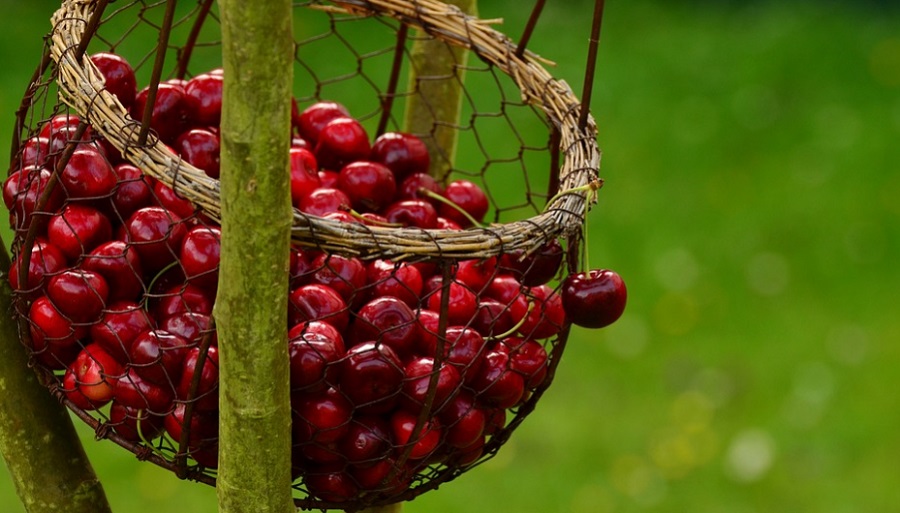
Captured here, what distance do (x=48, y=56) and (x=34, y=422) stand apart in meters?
0.38

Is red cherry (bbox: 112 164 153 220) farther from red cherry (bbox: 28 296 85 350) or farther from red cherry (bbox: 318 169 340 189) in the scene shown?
red cherry (bbox: 318 169 340 189)

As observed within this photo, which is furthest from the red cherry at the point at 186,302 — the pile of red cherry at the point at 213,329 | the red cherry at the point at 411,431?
the red cherry at the point at 411,431

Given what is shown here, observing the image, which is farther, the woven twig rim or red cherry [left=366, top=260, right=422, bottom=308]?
red cherry [left=366, top=260, right=422, bottom=308]

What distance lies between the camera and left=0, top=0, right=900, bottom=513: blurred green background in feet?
8.71

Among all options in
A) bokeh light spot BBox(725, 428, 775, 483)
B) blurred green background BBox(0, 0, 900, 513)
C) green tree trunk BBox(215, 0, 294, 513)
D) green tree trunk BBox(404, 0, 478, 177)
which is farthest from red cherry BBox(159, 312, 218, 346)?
bokeh light spot BBox(725, 428, 775, 483)

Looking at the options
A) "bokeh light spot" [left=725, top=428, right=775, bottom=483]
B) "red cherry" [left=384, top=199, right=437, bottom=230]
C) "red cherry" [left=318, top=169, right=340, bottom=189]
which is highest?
"red cherry" [left=318, top=169, right=340, bottom=189]

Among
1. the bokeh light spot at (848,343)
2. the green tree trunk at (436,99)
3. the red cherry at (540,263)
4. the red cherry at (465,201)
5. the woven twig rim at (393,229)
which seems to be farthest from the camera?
the bokeh light spot at (848,343)

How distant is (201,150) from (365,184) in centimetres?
22

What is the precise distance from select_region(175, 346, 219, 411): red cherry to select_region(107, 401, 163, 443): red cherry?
0.18 ft

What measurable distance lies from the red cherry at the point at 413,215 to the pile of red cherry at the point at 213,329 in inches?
5.1

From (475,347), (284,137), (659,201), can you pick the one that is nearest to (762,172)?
(659,201)

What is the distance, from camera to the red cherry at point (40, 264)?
3.68 ft

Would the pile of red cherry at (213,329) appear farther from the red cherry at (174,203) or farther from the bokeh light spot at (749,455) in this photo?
the bokeh light spot at (749,455)

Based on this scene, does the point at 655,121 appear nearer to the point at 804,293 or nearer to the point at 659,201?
the point at 659,201
